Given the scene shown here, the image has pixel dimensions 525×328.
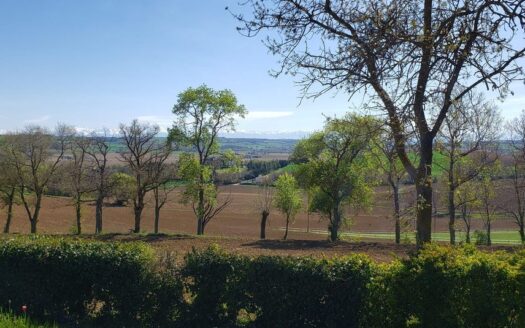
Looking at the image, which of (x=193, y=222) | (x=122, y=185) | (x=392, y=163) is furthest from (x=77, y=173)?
(x=392, y=163)

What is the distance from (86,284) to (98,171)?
30.7 m

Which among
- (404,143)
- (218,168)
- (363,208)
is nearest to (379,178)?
(363,208)

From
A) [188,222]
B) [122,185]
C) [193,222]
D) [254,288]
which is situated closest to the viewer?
[254,288]

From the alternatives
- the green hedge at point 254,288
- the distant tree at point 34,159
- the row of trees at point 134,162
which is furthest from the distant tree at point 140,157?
the green hedge at point 254,288

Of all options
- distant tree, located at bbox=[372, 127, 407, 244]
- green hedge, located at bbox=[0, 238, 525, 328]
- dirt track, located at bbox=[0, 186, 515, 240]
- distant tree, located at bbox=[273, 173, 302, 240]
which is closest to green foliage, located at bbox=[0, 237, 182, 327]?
green hedge, located at bbox=[0, 238, 525, 328]

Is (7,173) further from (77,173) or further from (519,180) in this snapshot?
(519,180)

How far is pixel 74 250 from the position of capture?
26.8 feet

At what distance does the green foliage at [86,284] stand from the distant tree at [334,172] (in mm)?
26102

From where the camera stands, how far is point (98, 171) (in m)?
37.1

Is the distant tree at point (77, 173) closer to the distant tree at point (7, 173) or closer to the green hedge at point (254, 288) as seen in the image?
the distant tree at point (7, 173)

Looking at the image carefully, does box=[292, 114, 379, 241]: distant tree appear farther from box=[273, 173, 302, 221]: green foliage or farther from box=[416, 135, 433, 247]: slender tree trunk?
box=[416, 135, 433, 247]: slender tree trunk

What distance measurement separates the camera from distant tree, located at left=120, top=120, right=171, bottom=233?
3619 centimetres

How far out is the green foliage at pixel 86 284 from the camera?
25.6 feet

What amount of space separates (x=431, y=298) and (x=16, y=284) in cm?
673
